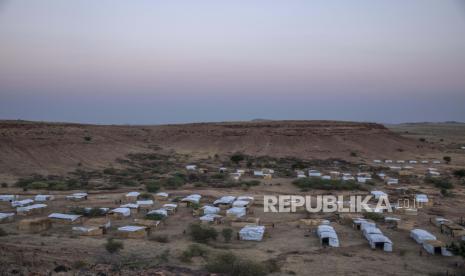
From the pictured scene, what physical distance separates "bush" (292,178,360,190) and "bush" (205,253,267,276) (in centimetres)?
A: 2102

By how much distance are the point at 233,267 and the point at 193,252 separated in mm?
2730

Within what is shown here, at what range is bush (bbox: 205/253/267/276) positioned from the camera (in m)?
14.0

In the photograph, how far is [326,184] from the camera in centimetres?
3516

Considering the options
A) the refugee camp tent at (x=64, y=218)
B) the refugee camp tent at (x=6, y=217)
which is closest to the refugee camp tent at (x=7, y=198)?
the refugee camp tent at (x=6, y=217)

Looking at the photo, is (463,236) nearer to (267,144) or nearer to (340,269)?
(340,269)

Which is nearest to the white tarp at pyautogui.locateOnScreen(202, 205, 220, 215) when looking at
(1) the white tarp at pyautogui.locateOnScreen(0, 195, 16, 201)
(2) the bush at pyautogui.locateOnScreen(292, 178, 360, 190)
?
(2) the bush at pyautogui.locateOnScreen(292, 178, 360, 190)

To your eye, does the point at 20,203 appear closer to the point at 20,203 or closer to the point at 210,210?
the point at 20,203

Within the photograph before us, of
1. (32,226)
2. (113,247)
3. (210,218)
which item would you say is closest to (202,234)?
(210,218)

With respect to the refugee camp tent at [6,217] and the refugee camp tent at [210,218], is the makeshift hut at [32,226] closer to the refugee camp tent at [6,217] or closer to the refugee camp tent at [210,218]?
the refugee camp tent at [6,217]

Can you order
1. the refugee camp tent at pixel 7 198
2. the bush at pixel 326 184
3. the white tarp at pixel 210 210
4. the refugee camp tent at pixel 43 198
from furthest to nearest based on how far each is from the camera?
the bush at pixel 326 184
the refugee camp tent at pixel 43 198
the refugee camp tent at pixel 7 198
the white tarp at pixel 210 210

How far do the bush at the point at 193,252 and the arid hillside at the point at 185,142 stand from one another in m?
27.9

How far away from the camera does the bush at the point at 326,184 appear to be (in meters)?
34.8

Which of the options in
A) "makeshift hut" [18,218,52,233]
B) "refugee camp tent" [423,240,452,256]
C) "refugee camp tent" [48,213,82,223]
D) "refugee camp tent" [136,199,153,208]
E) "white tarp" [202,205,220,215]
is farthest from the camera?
"refugee camp tent" [136,199,153,208]

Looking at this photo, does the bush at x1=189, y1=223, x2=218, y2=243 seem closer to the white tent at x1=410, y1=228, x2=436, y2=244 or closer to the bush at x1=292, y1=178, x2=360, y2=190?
the white tent at x1=410, y1=228, x2=436, y2=244
